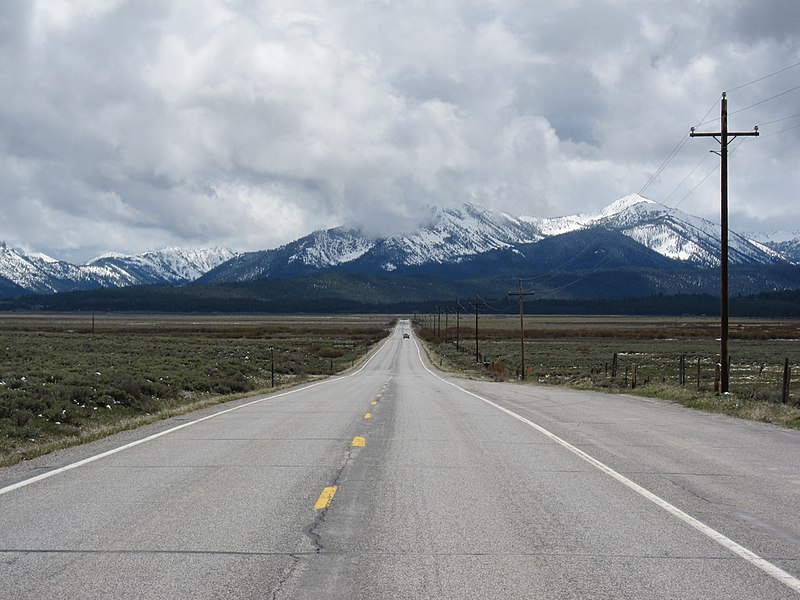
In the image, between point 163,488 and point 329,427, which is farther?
point 329,427

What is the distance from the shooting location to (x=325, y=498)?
28.4 feet

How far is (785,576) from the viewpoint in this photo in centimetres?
595

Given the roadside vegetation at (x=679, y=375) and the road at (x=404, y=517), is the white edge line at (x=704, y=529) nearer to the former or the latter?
the road at (x=404, y=517)

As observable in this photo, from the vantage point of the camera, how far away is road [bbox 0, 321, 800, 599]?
5.75 meters

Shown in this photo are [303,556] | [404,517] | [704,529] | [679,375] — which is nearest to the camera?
[303,556]

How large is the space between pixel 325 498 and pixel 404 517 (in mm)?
1244

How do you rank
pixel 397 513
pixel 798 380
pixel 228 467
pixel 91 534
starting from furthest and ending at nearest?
pixel 798 380
pixel 228 467
pixel 397 513
pixel 91 534

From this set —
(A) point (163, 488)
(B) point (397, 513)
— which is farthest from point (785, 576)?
(A) point (163, 488)

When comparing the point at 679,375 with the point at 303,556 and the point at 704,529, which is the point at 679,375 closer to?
the point at 704,529

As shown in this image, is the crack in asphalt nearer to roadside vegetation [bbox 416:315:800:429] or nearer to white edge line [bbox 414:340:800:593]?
white edge line [bbox 414:340:800:593]

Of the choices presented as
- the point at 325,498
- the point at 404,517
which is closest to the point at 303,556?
the point at 404,517

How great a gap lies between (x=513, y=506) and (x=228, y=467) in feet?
14.3

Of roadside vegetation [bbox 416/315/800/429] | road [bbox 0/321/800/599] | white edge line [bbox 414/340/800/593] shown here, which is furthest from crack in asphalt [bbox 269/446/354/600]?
roadside vegetation [bbox 416/315/800/429]

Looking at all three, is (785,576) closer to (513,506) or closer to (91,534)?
(513,506)
